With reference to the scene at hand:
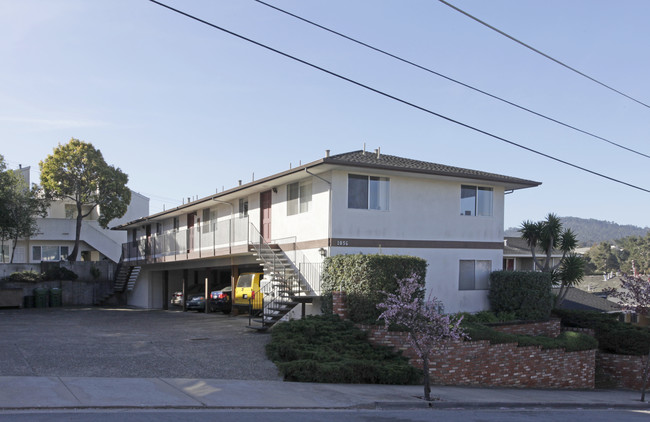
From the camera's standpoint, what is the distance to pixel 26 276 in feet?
115

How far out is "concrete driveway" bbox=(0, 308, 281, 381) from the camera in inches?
531

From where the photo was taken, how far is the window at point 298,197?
22.0m

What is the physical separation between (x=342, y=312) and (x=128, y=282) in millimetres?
23853

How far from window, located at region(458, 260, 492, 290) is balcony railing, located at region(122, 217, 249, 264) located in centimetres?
817

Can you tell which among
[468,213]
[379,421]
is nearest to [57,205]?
[468,213]

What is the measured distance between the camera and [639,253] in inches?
3844

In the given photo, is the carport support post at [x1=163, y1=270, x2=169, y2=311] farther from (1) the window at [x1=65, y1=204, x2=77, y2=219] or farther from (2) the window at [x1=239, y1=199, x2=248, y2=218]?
(1) the window at [x1=65, y1=204, x2=77, y2=219]

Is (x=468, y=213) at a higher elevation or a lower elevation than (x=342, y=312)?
higher

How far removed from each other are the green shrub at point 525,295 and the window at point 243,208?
35.0 feet

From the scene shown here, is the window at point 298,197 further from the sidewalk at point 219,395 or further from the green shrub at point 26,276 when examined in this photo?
the green shrub at point 26,276

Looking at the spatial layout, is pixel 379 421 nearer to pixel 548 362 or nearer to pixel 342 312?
pixel 342 312

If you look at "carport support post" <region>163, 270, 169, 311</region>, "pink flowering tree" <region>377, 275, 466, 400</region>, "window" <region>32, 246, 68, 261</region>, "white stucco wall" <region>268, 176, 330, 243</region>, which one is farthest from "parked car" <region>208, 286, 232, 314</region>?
"window" <region>32, 246, 68, 261</region>

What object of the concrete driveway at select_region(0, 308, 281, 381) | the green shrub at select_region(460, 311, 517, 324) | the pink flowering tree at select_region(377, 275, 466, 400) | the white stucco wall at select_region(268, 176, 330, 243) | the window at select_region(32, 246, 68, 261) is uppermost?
the white stucco wall at select_region(268, 176, 330, 243)

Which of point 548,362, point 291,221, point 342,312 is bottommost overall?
point 548,362
